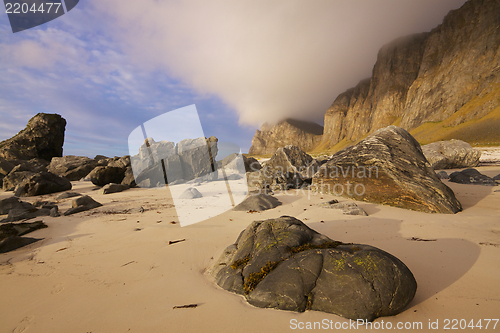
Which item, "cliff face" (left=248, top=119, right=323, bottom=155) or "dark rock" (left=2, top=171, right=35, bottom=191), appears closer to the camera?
"dark rock" (left=2, top=171, right=35, bottom=191)

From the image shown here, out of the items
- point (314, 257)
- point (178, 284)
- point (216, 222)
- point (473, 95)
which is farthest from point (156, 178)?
point (473, 95)

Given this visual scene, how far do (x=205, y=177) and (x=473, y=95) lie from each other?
73.8m

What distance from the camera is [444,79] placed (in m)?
58.5

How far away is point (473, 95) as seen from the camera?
172 ft

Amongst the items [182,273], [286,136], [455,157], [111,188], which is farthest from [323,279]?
[286,136]

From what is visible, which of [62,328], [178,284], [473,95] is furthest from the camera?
[473,95]

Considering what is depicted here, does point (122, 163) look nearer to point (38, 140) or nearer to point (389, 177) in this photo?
point (389, 177)

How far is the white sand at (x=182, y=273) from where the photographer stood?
2.09 meters

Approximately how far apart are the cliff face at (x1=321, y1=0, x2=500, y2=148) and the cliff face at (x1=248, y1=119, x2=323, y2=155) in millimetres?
42921

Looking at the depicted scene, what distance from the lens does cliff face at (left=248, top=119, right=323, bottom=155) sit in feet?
447

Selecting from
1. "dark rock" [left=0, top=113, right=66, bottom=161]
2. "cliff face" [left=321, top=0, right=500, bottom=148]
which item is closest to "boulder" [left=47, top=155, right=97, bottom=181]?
"dark rock" [left=0, top=113, right=66, bottom=161]

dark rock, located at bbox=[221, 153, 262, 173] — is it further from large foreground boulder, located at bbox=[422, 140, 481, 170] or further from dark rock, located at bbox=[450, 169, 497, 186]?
large foreground boulder, located at bbox=[422, 140, 481, 170]

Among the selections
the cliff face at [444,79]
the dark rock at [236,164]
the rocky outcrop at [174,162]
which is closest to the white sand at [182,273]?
the rocky outcrop at [174,162]

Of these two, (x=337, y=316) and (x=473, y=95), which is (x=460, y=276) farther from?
(x=473, y=95)
